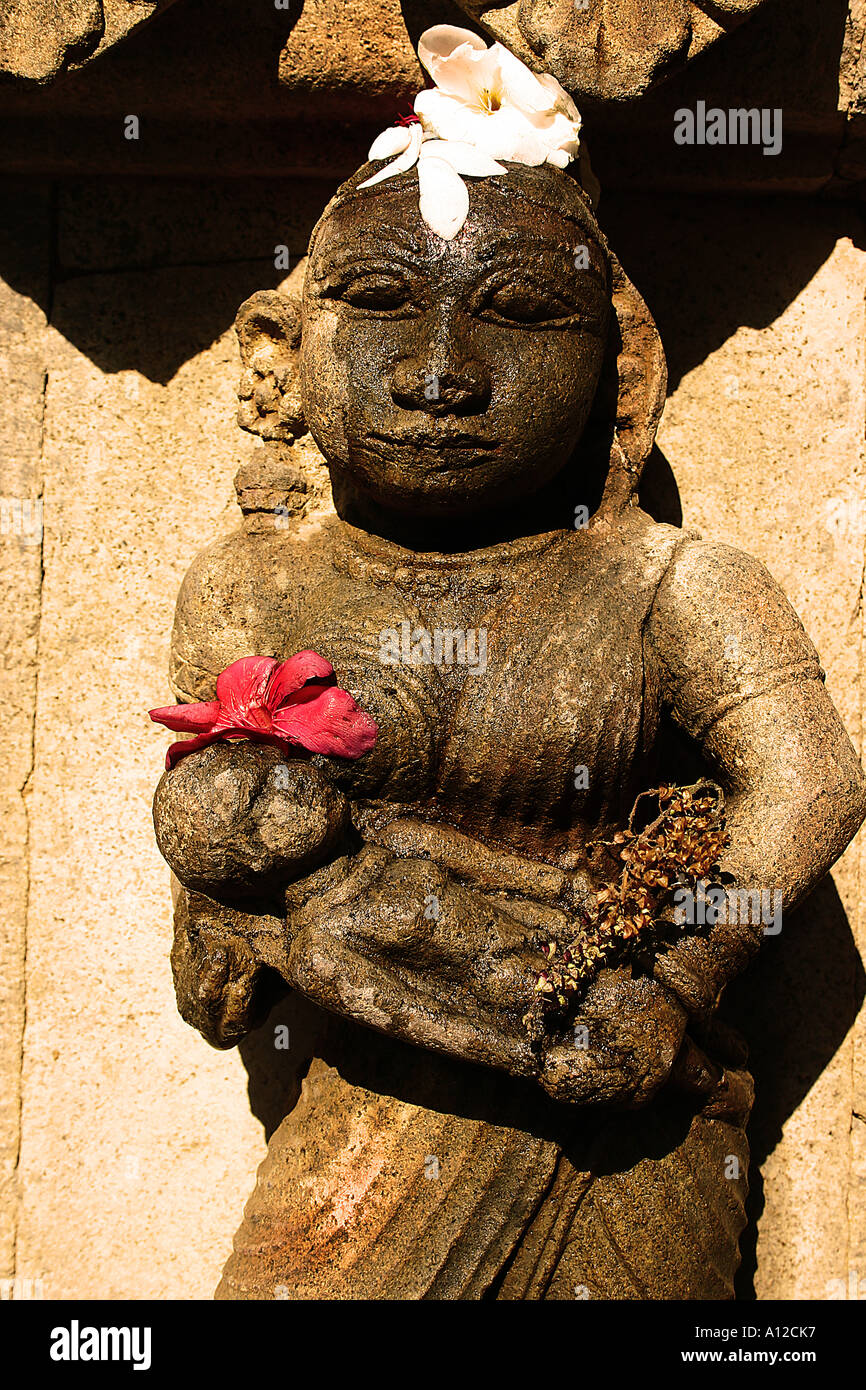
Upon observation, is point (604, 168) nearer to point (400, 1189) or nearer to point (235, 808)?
point (235, 808)

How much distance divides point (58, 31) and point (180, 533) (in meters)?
1.02

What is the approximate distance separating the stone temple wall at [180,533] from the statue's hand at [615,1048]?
82cm

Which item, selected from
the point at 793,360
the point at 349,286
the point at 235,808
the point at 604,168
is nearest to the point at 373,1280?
the point at 235,808

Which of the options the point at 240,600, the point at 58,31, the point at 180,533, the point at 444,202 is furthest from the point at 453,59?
the point at 180,533

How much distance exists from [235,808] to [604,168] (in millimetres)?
1671

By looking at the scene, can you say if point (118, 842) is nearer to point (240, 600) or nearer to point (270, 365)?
point (240, 600)

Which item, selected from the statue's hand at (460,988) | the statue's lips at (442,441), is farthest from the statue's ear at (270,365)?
the statue's hand at (460,988)

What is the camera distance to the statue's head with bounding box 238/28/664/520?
2291mm

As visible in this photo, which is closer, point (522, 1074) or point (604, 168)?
point (522, 1074)

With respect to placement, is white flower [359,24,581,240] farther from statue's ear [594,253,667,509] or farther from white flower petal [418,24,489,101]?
statue's ear [594,253,667,509]

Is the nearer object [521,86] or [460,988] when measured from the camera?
[460,988]

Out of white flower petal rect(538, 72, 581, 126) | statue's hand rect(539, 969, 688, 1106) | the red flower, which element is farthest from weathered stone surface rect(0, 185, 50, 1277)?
statue's hand rect(539, 969, 688, 1106)

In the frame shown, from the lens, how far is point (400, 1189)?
7.80ft

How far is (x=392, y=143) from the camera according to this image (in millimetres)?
2424
